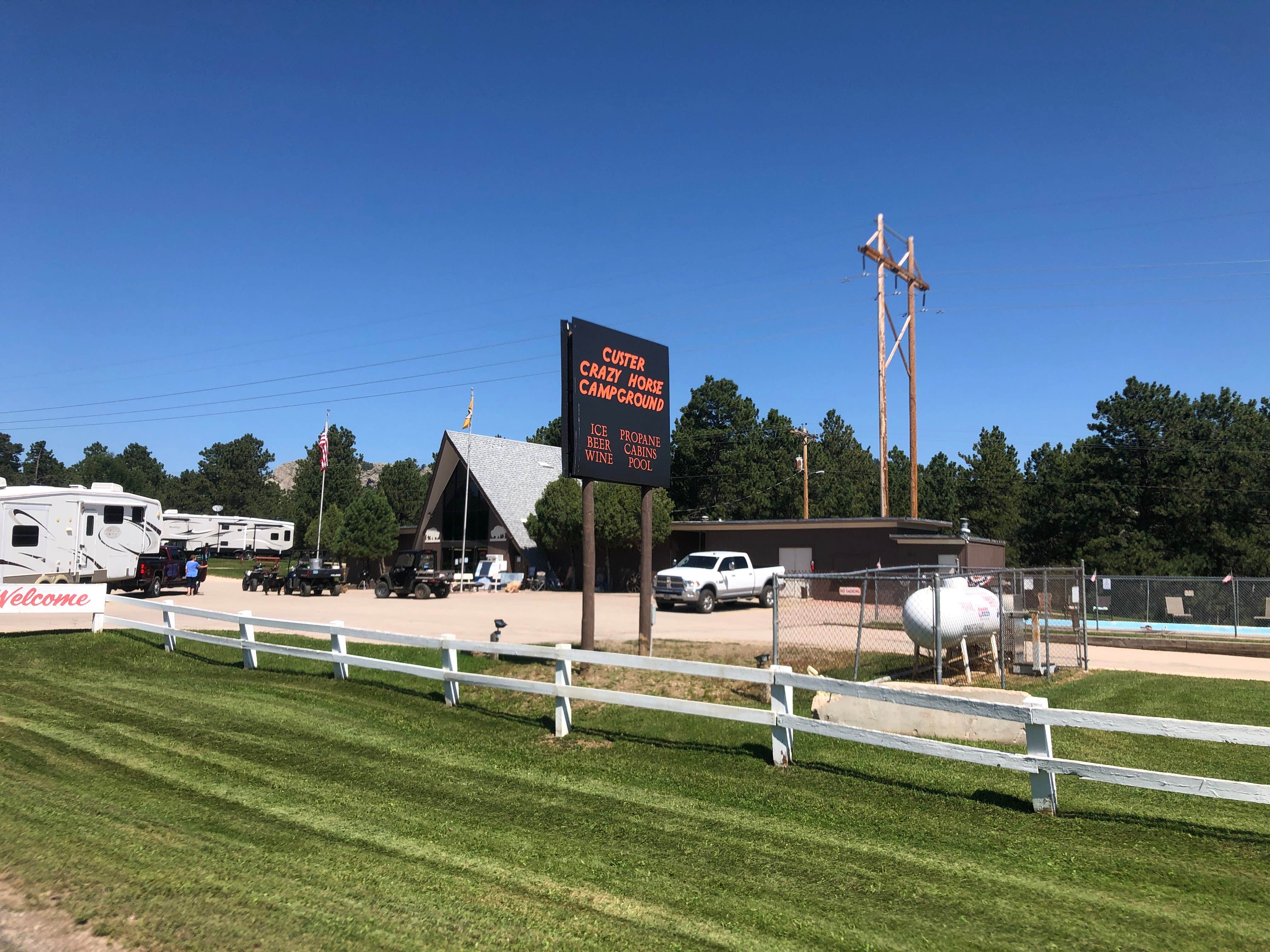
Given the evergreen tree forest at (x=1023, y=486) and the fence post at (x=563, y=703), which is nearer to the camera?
the fence post at (x=563, y=703)

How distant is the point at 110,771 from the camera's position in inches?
294

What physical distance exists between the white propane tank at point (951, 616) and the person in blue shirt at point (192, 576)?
31.6 meters

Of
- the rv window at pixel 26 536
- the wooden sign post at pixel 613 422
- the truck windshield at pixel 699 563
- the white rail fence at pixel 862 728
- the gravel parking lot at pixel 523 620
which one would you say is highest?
the wooden sign post at pixel 613 422

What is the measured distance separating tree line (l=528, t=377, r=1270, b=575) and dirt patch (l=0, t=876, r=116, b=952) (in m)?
38.0

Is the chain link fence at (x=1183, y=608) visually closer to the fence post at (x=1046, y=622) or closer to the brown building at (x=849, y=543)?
the brown building at (x=849, y=543)

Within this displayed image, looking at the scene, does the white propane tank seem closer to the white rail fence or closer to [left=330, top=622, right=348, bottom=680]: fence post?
the white rail fence

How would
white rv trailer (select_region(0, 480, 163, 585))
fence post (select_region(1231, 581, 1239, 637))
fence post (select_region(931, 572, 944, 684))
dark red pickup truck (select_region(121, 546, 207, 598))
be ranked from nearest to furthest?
fence post (select_region(931, 572, 944, 684))
fence post (select_region(1231, 581, 1239, 637))
white rv trailer (select_region(0, 480, 163, 585))
dark red pickup truck (select_region(121, 546, 207, 598))

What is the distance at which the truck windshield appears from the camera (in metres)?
30.7

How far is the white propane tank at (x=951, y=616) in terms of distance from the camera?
1304cm

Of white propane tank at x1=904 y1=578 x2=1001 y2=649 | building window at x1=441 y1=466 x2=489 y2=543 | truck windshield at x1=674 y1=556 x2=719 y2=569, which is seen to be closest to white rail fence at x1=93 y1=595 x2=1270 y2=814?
white propane tank at x1=904 y1=578 x2=1001 y2=649

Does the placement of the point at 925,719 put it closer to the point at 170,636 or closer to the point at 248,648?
the point at 248,648

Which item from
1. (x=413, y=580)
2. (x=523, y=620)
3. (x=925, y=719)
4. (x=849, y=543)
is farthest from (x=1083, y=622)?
(x=413, y=580)

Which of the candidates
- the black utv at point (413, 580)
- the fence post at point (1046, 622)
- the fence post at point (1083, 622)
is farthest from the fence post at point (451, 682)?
the black utv at point (413, 580)

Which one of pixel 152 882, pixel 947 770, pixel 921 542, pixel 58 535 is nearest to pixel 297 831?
pixel 152 882
